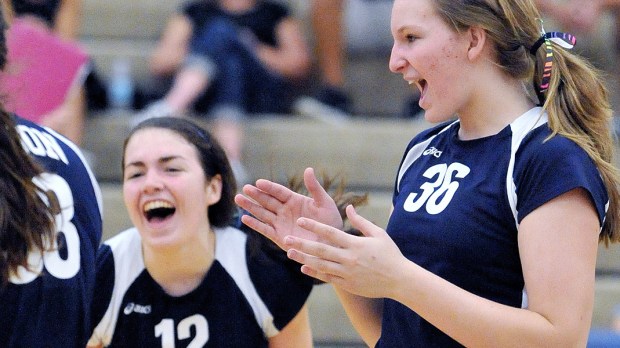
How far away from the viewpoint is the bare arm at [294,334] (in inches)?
109

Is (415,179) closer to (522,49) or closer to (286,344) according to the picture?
(522,49)

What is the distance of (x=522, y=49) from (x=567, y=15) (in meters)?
3.47

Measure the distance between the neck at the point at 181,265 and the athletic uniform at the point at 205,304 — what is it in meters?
0.02

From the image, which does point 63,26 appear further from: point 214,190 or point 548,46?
point 548,46

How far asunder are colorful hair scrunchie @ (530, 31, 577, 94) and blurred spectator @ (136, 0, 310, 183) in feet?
9.39

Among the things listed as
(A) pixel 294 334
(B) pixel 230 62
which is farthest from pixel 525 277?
(B) pixel 230 62

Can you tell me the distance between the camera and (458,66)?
1945 millimetres

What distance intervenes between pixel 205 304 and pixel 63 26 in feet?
8.77

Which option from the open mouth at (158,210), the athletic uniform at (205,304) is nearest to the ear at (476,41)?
the athletic uniform at (205,304)

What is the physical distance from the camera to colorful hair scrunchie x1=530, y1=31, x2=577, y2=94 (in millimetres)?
1944

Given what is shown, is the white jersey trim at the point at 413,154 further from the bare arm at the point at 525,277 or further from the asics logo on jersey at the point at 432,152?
the bare arm at the point at 525,277

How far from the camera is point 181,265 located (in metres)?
2.74

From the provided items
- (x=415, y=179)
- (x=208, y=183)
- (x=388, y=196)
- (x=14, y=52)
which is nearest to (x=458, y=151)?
(x=415, y=179)

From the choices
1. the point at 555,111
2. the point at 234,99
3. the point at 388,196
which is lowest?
the point at 388,196
